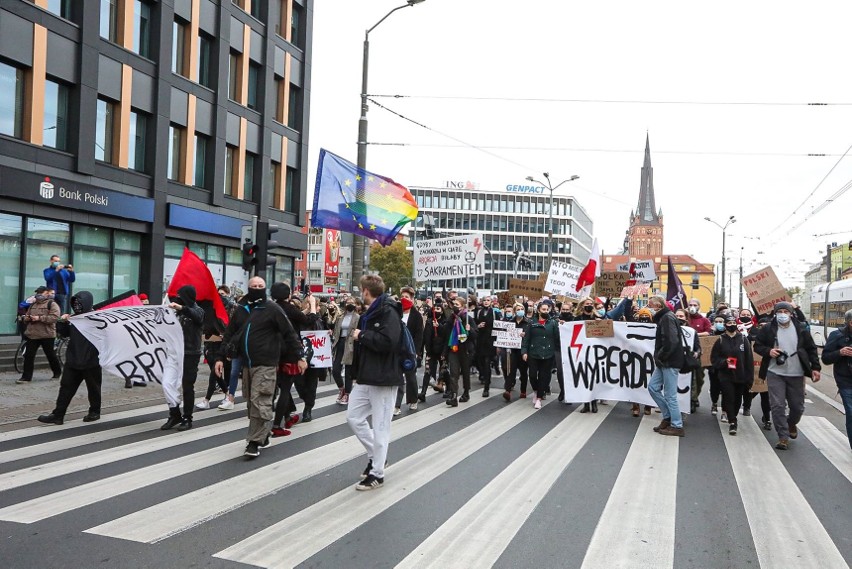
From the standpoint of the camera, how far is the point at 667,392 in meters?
9.48

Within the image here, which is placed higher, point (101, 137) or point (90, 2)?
point (90, 2)

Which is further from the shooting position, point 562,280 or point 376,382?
point 562,280

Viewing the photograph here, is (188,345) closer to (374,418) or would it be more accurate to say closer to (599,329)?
(374,418)

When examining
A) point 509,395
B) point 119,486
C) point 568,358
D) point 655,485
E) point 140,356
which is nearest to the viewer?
point 119,486

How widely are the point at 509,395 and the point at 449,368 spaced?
1457 millimetres

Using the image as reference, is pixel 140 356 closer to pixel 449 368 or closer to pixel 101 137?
pixel 449 368

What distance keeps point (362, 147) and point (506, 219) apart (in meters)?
99.3

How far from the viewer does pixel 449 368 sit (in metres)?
11.7

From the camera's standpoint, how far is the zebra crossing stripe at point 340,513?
14.8ft

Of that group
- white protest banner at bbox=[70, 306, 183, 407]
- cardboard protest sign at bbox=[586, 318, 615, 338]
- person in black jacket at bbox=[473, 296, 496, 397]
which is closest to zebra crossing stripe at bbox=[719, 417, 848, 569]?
cardboard protest sign at bbox=[586, 318, 615, 338]

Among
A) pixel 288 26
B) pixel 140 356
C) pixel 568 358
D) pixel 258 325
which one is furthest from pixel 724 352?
pixel 288 26

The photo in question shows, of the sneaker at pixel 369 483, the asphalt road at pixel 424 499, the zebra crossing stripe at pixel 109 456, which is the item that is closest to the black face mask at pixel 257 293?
the asphalt road at pixel 424 499

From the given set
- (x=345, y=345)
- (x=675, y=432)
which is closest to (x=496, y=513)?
(x=675, y=432)

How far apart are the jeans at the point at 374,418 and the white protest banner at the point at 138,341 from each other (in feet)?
Answer: 11.3
